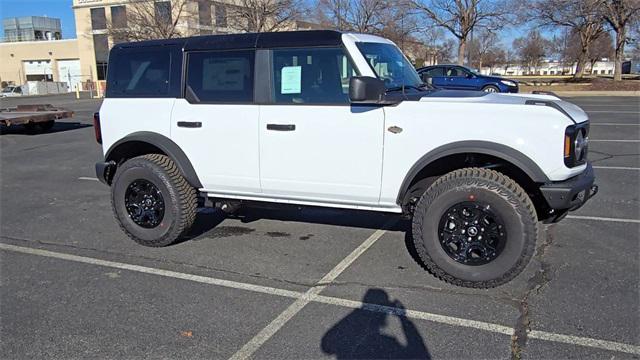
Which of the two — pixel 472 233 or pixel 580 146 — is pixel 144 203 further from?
pixel 580 146

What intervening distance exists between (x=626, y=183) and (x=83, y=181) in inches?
347

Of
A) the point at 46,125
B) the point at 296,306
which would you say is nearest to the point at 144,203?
the point at 296,306

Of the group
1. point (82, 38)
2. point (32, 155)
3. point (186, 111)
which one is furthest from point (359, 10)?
point (82, 38)

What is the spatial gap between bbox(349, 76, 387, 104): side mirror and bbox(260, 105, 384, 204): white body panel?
265 millimetres

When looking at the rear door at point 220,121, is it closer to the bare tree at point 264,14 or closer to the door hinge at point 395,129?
the door hinge at point 395,129

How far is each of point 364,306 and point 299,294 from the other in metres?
0.55

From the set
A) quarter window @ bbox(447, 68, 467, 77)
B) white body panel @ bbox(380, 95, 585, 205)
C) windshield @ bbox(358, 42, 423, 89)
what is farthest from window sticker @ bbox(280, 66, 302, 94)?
quarter window @ bbox(447, 68, 467, 77)

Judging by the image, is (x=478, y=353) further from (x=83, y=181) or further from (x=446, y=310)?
(x=83, y=181)

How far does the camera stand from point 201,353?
318 centimetres

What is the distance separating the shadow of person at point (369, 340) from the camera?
10.3ft

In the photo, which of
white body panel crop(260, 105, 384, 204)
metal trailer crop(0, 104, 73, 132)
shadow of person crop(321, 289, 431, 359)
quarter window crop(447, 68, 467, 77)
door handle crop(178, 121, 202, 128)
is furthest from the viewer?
quarter window crop(447, 68, 467, 77)

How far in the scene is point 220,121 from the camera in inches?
187

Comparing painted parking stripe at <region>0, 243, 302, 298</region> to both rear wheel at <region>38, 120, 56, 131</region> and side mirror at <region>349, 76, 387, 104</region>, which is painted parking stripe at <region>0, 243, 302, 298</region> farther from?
rear wheel at <region>38, 120, 56, 131</region>

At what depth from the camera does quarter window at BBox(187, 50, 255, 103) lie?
4688mm
